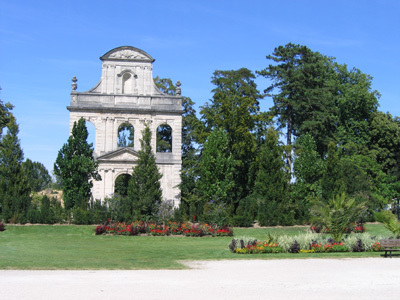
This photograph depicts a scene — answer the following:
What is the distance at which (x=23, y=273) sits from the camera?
1339 centimetres

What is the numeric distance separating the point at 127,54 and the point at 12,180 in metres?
14.3

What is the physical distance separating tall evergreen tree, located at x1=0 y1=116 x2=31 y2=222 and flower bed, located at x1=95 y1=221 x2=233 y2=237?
271 inches

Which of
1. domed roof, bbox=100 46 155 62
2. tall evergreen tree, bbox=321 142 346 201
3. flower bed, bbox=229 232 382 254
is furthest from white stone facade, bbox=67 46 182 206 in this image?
flower bed, bbox=229 232 382 254

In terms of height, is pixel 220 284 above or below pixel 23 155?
below

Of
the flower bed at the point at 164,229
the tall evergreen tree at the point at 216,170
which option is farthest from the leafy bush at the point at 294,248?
the tall evergreen tree at the point at 216,170

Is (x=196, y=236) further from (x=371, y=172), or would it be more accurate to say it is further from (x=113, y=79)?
(x=371, y=172)

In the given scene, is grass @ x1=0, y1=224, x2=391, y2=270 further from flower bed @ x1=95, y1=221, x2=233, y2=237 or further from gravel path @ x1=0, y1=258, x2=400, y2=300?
gravel path @ x1=0, y1=258, x2=400, y2=300

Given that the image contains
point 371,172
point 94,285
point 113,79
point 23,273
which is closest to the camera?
→ point 94,285

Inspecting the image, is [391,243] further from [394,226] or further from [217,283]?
[217,283]

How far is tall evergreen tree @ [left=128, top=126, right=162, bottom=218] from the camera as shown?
105 ft

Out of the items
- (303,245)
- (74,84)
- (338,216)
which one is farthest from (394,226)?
(74,84)

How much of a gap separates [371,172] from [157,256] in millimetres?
32329

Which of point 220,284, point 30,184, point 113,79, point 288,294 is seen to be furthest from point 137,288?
point 113,79

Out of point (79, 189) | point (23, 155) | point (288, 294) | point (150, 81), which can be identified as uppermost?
point (150, 81)
